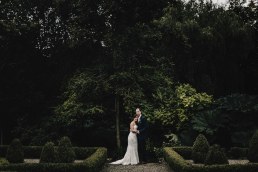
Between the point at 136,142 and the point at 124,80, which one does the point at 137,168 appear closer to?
the point at 136,142

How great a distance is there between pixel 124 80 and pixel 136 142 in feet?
10.7

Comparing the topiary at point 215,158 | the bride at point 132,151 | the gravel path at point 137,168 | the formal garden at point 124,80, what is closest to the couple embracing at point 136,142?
the bride at point 132,151

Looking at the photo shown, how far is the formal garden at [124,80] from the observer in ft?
64.9

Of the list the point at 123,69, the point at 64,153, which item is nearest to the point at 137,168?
the point at 64,153

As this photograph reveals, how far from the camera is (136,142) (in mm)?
17859

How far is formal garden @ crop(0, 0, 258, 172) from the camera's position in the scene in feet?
64.9

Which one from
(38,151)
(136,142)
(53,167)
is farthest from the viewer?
(38,151)

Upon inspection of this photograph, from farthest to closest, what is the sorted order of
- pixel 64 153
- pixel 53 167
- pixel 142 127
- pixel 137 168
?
pixel 142 127 < pixel 137 168 < pixel 64 153 < pixel 53 167

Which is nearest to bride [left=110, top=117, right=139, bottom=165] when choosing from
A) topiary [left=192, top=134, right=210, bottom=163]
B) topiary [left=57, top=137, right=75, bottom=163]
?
topiary [left=192, top=134, right=210, bottom=163]

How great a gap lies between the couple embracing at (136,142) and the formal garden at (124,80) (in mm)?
546

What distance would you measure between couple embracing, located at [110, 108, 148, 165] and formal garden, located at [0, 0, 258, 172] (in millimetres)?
546

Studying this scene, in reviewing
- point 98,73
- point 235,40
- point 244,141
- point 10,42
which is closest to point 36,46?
point 10,42

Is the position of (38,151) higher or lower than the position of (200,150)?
lower

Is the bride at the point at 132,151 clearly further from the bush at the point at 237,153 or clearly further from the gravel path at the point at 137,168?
the bush at the point at 237,153
